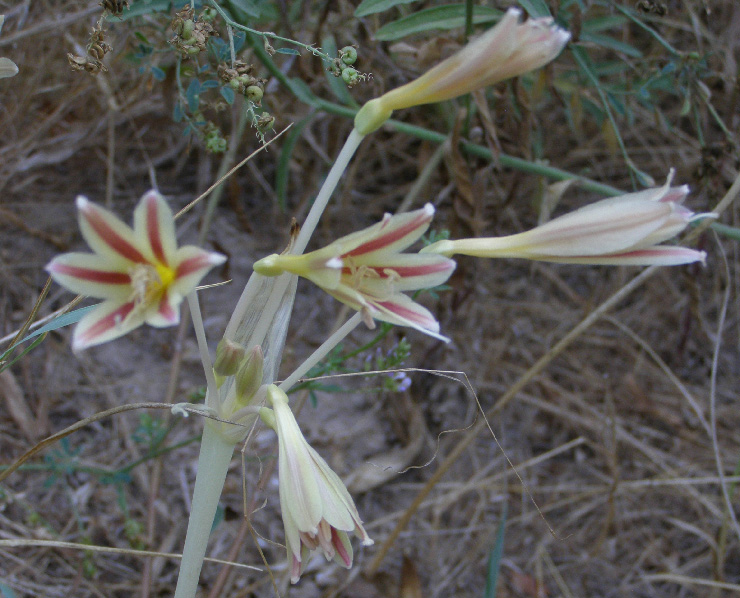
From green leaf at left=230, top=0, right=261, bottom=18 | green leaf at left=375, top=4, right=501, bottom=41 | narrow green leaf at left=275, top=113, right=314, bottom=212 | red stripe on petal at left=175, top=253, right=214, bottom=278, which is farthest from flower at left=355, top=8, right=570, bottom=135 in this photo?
narrow green leaf at left=275, top=113, right=314, bottom=212

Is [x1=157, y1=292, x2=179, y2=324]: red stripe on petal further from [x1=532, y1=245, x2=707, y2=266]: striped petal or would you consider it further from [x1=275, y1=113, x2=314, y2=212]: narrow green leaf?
[x1=275, y1=113, x2=314, y2=212]: narrow green leaf

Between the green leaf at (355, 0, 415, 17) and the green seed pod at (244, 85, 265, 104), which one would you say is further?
the green leaf at (355, 0, 415, 17)

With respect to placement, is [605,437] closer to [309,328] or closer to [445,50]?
[309,328]

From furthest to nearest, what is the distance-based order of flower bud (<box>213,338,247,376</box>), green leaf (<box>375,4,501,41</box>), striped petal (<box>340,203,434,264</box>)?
1. green leaf (<box>375,4,501,41</box>)
2. flower bud (<box>213,338,247,376</box>)
3. striped petal (<box>340,203,434,264</box>)

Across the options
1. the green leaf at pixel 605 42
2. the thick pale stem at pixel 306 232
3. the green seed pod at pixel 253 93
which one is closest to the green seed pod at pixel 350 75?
the green seed pod at pixel 253 93

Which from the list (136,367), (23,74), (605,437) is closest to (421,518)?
(605,437)

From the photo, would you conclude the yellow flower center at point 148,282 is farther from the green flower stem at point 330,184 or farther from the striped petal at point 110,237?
the green flower stem at point 330,184

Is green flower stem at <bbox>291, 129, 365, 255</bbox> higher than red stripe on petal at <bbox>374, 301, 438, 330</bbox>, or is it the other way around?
green flower stem at <bbox>291, 129, 365, 255</bbox>
